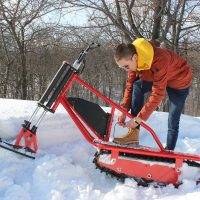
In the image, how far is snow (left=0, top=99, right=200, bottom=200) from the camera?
13.1 feet

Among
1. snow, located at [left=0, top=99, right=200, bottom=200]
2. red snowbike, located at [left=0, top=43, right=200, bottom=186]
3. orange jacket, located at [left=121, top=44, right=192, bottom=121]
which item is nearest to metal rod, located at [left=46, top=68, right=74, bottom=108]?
red snowbike, located at [left=0, top=43, right=200, bottom=186]

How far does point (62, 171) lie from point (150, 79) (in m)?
1.46

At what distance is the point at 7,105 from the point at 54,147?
1.15 m

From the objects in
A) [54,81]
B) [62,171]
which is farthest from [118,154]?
[54,81]

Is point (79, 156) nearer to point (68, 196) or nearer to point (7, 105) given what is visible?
point (68, 196)

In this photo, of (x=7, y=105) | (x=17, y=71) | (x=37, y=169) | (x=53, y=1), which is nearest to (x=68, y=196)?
(x=37, y=169)

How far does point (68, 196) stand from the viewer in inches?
156

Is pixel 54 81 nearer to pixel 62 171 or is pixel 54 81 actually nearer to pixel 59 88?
pixel 59 88

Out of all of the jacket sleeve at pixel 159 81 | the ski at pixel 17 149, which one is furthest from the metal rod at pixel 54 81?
the jacket sleeve at pixel 159 81

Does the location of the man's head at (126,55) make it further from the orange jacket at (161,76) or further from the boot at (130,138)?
the boot at (130,138)

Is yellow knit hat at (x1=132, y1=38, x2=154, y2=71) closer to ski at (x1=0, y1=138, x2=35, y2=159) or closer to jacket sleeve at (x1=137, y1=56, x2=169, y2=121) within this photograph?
jacket sleeve at (x1=137, y1=56, x2=169, y2=121)

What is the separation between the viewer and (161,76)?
162 inches

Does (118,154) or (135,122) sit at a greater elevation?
(135,122)

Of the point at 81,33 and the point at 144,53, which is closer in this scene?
the point at 144,53
